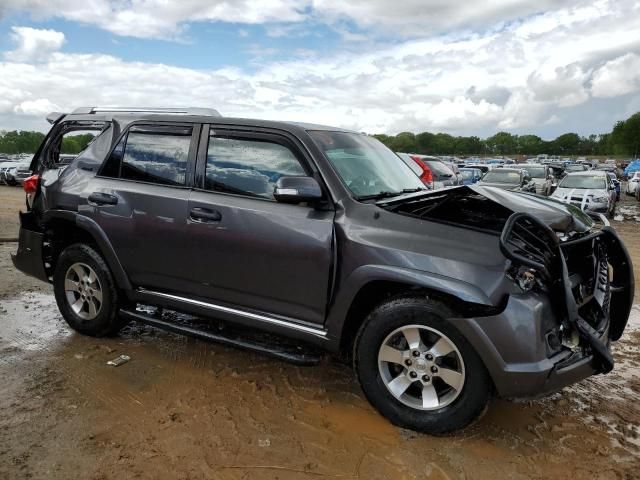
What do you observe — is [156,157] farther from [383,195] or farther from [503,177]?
[503,177]

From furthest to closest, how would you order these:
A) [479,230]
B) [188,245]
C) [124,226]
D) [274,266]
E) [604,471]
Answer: [124,226]
[188,245]
[274,266]
[479,230]
[604,471]

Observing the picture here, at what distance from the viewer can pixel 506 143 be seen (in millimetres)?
145750

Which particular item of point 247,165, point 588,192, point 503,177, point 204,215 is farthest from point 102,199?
point 588,192

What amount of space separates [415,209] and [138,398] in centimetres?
224

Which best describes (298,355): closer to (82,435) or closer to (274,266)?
(274,266)

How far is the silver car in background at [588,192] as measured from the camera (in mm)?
15195

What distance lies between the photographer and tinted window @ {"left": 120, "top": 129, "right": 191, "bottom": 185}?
409 cm

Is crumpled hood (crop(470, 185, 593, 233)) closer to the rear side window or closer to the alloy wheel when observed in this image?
the alloy wheel

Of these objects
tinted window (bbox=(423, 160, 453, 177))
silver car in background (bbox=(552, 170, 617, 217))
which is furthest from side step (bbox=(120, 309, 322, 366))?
silver car in background (bbox=(552, 170, 617, 217))

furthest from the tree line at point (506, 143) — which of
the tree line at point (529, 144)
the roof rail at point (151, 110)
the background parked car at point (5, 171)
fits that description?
the roof rail at point (151, 110)

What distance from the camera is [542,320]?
9.44 ft

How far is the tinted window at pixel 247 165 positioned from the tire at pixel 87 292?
53.2 inches

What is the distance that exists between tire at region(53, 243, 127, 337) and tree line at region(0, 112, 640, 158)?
3764 inches

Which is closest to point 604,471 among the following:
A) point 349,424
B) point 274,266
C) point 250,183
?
point 349,424
